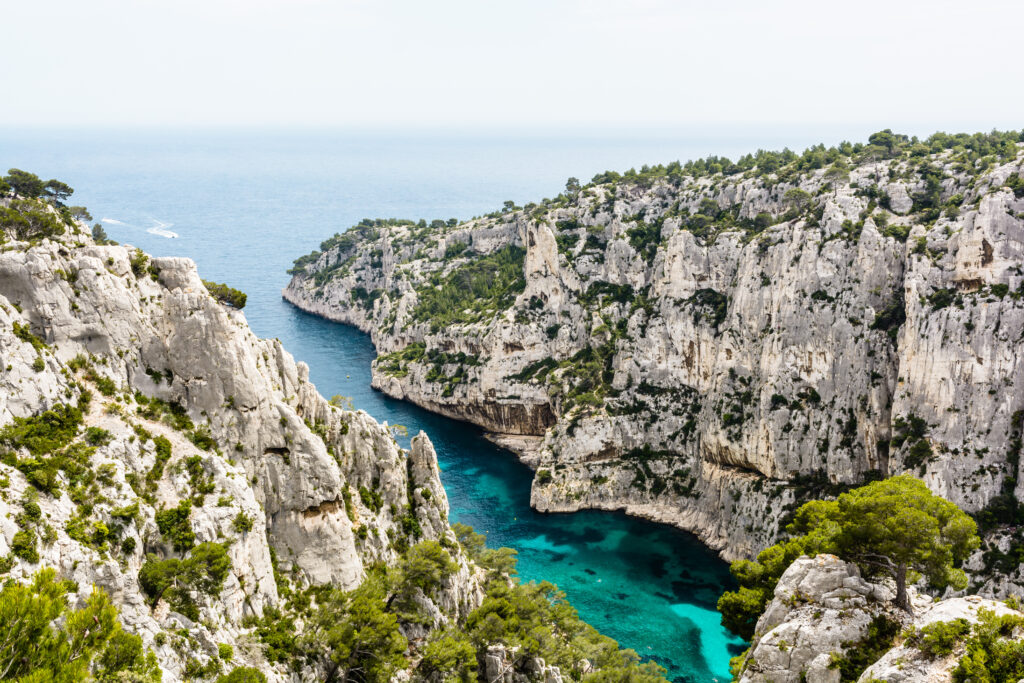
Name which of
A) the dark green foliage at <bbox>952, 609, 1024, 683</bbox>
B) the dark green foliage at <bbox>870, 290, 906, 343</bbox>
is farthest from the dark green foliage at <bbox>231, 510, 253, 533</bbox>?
the dark green foliage at <bbox>870, 290, 906, 343</bbox>

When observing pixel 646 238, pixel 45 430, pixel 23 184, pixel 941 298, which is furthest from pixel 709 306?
pixel 23 184

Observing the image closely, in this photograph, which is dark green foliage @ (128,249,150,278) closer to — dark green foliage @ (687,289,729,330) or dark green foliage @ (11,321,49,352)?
dark green foliage @ (11,321,49,352)

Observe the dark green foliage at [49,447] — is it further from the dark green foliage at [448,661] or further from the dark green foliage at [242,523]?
the dark green foliage at [448,661]

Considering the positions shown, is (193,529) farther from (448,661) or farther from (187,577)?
(448,661)

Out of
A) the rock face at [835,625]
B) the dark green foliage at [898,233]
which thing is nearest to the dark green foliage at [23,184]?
the rock face at [835,625]

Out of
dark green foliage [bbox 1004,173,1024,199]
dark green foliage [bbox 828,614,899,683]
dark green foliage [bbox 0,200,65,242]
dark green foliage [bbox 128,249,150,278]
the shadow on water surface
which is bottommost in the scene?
the shadow on water surface
